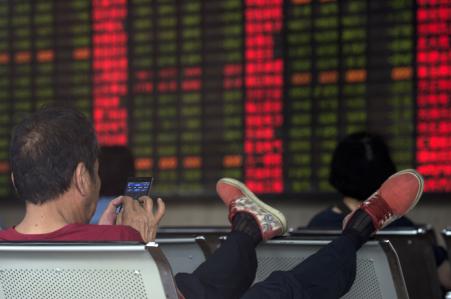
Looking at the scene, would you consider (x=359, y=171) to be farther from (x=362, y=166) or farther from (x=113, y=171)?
(x=113, y=171)

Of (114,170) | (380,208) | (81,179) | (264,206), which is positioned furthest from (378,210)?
(114,170)

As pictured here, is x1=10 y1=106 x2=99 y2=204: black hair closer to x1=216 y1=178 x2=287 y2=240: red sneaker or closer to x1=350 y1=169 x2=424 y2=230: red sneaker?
x1=216 y1=178 x2=287 y2=240: red sneaker

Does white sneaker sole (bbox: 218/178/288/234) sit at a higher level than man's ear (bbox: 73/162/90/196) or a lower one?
lower

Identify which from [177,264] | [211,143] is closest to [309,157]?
[211,143]

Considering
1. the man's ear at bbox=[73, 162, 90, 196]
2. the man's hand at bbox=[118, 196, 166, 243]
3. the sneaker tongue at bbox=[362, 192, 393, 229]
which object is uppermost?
the man's ear at bbox=[73, 162, 90, 196]

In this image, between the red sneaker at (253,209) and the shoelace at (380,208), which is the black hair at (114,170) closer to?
the red sneaker at (253,209)

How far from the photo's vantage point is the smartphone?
5.97 ft

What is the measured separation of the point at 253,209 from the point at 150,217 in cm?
43

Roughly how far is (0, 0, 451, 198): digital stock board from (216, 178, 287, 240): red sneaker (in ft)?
4.60

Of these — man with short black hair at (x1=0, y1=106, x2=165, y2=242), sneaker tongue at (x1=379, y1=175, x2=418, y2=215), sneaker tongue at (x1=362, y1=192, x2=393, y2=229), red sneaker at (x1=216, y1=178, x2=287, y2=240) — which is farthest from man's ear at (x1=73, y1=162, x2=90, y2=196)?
sneaker tongue at (x1=379, y1=175, x2=418, y2=215)

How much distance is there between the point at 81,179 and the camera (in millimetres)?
1682

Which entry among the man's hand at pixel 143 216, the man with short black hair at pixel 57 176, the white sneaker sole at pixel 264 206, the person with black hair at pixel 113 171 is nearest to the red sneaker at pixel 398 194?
the white sneaker sole at pixel 264 206

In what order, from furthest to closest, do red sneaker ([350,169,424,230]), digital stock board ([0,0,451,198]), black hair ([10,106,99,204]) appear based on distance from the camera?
digital stock board ([0,0,451,198]) → red sneaker ([350,169,424,230]) → black hair ([10,106,99,204])

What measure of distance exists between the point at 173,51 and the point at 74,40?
0.52 meters
